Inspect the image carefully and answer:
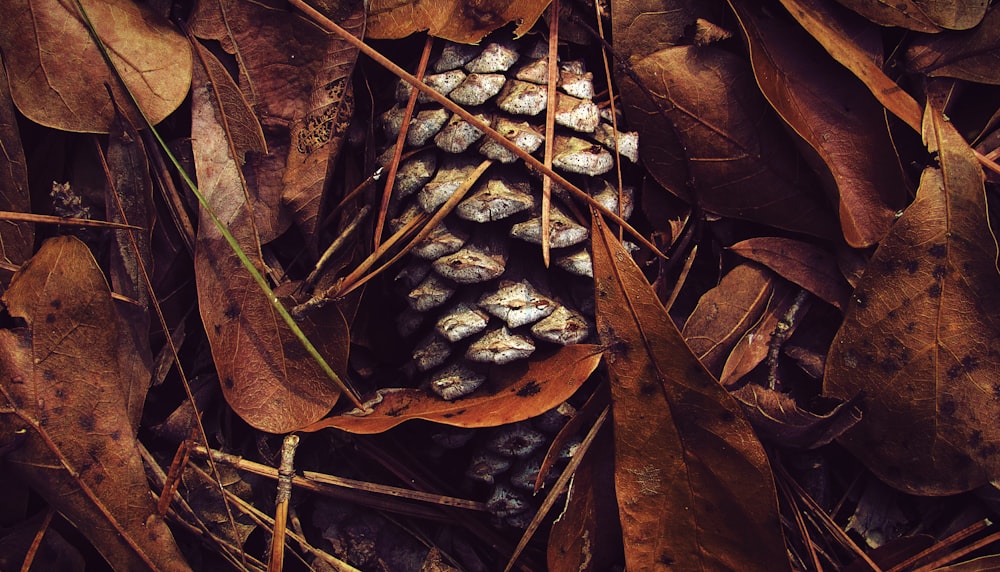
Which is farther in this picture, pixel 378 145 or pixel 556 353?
pixel 378 145

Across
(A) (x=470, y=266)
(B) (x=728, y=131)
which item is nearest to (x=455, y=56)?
(A) (x=470, y=266)

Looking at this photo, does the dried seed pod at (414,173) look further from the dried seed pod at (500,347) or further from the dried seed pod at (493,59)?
the dried seed pod at (500,347)

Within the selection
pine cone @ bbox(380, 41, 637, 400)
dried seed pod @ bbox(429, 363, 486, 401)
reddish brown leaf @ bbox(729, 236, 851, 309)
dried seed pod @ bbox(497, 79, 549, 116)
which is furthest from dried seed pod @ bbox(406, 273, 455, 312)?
reddish brown leaf @ bbox(729, 236, 851, 309)

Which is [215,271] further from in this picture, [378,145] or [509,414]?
[509,414]

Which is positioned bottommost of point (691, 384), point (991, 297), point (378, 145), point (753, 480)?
point (753, 480)

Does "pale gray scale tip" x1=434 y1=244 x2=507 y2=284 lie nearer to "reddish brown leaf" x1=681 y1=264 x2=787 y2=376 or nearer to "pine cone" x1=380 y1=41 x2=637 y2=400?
"pine cone" x1=380 y1=41 x2=637 y2=400

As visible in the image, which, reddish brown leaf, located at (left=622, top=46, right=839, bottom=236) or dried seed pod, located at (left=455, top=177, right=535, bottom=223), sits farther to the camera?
reddish brown leaf, located at (left=622, top=46, right=839, bottom=236)

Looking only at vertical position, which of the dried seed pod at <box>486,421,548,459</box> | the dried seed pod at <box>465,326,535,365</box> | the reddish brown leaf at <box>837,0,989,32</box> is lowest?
the dried seed pod at <box>486,421,548,459</box>

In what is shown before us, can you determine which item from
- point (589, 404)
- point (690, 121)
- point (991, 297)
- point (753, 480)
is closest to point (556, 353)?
point (589, 404)
